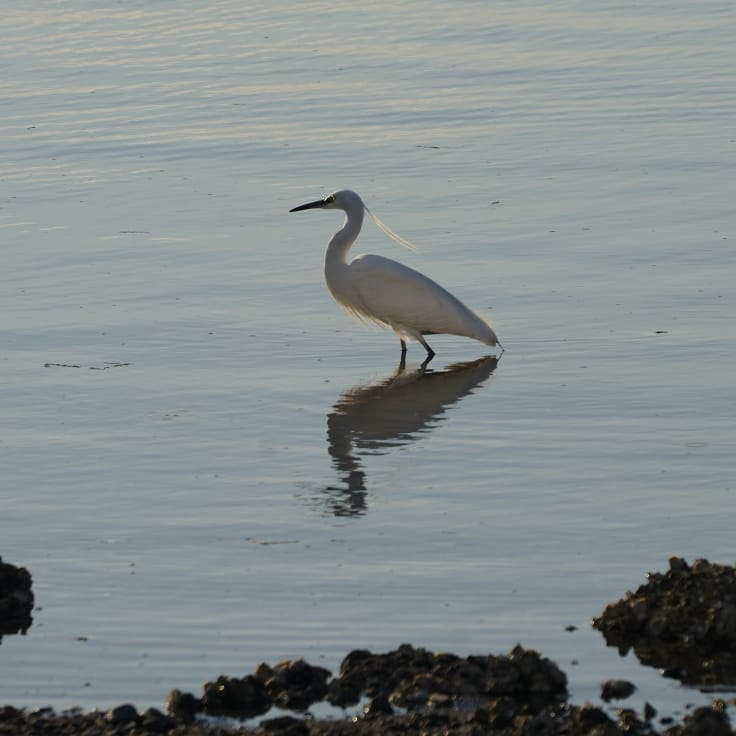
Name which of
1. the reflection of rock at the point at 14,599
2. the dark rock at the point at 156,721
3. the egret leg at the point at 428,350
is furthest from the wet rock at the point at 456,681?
the egret leg at the point at 428,350

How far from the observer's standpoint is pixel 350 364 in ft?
41.9

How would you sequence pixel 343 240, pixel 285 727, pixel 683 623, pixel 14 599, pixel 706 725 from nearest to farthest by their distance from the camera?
pixel 706 725 → pixel 285 727 → pixel 683 623 → pixel 14 599 → pixel 343 240

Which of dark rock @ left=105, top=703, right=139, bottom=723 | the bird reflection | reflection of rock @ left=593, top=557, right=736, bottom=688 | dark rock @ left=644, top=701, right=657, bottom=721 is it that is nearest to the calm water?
the bird reflection

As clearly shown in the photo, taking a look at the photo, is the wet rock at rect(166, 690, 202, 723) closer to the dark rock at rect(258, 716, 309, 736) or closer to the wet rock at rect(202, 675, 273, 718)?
the wet rock at rect(202, 675, 273, 718)

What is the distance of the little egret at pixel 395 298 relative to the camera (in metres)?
13.1

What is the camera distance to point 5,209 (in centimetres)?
1709

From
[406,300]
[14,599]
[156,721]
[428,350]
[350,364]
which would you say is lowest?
[156,721]

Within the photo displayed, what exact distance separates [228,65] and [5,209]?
824 centimetres

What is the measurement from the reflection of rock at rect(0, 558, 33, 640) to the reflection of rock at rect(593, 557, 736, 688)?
2448 mm

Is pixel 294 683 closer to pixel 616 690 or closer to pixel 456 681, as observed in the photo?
pixel 456 681

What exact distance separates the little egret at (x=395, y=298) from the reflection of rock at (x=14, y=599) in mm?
5577

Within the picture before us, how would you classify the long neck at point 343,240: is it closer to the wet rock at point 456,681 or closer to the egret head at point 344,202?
the egret head at point 344,202

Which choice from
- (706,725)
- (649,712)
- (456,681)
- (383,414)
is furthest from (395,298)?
(706,725)

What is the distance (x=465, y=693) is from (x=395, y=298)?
692 cm
